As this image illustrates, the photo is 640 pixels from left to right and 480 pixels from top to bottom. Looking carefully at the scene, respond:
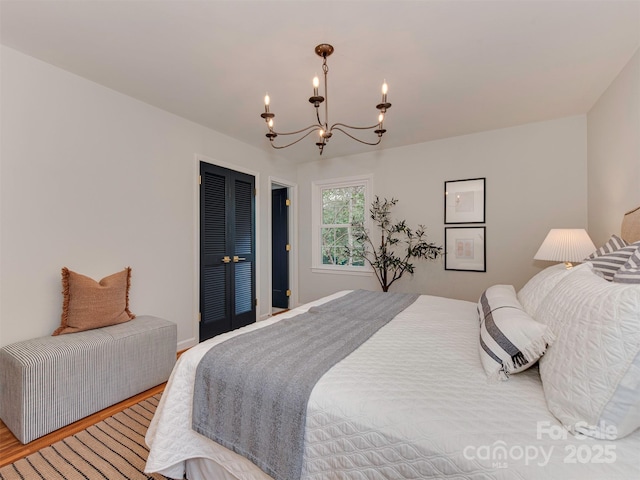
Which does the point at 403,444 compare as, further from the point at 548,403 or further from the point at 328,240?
the point at 328,240

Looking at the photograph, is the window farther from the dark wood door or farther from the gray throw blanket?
the gray throw blanket

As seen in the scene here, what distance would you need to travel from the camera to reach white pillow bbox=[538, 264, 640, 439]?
0.79 metres

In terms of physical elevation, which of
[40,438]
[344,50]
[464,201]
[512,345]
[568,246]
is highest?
[344,50]

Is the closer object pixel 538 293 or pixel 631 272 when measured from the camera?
pixel 631 272

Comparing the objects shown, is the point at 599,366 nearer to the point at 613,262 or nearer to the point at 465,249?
the point at 613,262

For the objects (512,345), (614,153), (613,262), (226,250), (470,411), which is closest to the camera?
(470,411)

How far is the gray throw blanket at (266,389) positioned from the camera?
1.07 metres

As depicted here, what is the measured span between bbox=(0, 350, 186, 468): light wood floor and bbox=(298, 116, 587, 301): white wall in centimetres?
321

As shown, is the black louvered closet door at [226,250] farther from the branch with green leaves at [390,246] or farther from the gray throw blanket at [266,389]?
the gray throw blanket at [266,389]

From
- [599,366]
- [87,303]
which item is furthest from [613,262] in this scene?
[87,303]

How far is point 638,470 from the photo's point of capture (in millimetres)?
710

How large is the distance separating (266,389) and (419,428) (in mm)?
568

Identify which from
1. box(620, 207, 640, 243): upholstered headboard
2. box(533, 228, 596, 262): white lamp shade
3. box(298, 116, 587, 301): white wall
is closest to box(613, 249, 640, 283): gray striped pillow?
box(620, 207, 640, 243): upholstered headboard

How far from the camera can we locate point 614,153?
246 centimetres
